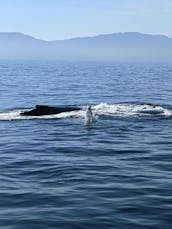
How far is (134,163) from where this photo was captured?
56.5 ft

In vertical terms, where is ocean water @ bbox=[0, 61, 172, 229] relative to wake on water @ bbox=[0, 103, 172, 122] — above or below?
below

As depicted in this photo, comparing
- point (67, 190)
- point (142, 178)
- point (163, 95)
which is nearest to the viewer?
point (67, 190)

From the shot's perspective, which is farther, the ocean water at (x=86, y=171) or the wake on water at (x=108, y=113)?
the wake on water at (x=108, y=113)

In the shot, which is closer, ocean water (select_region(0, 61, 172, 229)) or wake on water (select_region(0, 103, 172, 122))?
ocean water (select_region(0, 61, 172, 229))

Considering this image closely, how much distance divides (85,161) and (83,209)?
546 cm

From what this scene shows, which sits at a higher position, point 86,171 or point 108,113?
point 108,113

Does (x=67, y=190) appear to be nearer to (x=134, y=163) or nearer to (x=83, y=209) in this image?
(x=83, y=209)

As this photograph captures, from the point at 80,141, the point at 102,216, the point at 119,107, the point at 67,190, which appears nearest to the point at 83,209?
the point at 102,216

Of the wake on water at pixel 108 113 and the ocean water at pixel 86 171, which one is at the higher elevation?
the wake on water at pixel 108 113

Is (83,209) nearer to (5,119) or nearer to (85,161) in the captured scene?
(85,161)

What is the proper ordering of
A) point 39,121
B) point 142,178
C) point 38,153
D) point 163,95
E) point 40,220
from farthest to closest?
1. point 163,95
2. point 39,121
3. point 38,153
4. point 142,178
5. point 40,220

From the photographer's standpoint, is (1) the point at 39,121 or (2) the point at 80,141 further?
(1) the point at 39,121

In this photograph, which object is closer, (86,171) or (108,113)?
(86,171)

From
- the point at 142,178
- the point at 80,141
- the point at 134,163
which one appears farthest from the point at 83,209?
the point at 80,141
